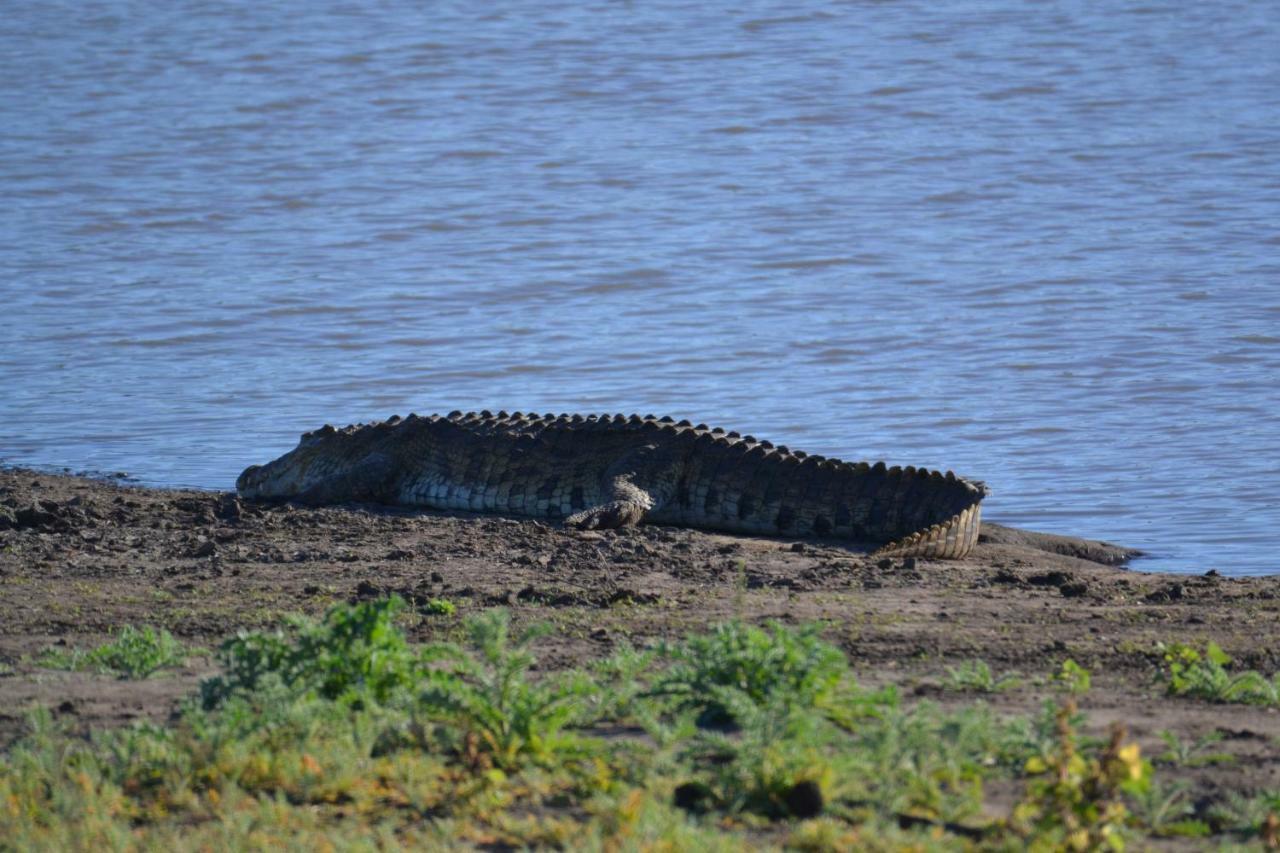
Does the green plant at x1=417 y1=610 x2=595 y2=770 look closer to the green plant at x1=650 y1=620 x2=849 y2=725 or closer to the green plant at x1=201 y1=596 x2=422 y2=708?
the green plant at x1=201 y1=596 x2=422 y2=708

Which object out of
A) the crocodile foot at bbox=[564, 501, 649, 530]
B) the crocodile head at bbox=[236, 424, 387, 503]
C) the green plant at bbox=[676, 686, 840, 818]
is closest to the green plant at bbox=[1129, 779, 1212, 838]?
the green plant at bbox=[676, 686, 840, 818]

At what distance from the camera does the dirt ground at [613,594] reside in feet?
17.4

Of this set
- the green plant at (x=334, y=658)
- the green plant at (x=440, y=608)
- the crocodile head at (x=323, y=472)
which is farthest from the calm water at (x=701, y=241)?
the green plant at (x=334, y=658)

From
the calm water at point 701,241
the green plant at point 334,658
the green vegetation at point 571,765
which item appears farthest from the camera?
the calm water at point 701,241

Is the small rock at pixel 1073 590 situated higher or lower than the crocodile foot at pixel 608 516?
lower

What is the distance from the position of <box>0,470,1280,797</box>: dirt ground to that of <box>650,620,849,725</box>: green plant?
584mm

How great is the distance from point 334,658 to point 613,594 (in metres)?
1.98

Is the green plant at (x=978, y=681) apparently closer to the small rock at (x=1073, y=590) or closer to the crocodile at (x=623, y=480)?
the small rock at (x=1073, y=590)

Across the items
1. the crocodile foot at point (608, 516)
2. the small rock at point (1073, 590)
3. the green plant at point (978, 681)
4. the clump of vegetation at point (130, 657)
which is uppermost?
the crocodile foot at point (608, 516)

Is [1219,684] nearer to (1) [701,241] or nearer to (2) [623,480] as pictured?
(2) [623,480]

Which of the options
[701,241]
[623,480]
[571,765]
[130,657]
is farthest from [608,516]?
[701,241]

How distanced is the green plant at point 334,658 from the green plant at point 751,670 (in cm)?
78

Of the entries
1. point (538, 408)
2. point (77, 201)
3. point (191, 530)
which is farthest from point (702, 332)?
point (77, 201)

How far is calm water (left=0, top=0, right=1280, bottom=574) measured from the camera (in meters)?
11.2
